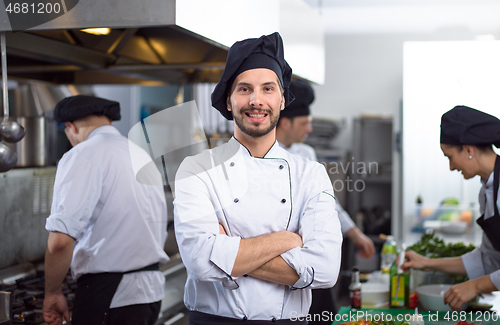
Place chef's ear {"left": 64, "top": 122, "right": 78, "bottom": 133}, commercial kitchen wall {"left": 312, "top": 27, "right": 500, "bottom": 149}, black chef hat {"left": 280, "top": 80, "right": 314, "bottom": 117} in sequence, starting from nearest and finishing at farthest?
chef's ear {"left": 64, "top": 122, "right": 78, "bottom": 133}
black chef hat {"left": 280, "top": 80, "right": 314, "bottom": 117}
commercial kitchen wall {"left": 312, "top": 27, "right": 500, "bottom": 149}

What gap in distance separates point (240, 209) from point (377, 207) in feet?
12.8

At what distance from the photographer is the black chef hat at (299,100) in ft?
8.82

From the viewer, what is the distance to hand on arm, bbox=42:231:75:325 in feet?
5.58

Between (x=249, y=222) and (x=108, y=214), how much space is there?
763mm

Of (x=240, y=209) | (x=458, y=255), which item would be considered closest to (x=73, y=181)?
(x=240, y=209)

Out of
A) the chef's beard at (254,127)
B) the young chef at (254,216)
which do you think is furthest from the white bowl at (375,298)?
the chef's beard at (254,127)

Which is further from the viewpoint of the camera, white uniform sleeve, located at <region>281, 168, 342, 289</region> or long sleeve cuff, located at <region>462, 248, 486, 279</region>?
long sleeve cuff, located at <region>462, 248, 486, 279</region>

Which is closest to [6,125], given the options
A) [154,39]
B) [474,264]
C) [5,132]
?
[5,132]

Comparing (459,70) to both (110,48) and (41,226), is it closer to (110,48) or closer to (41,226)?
(110,48)

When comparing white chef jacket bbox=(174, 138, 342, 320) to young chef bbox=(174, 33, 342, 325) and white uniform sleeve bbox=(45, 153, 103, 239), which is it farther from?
white uniform sleeve bbox=(45, 153, 103, 239)

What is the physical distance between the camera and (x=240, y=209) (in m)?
1.34

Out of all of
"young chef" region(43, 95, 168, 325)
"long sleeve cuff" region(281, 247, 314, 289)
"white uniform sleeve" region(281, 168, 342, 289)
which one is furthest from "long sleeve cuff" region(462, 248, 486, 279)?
"young chef" region(43, 95, 168, 325)

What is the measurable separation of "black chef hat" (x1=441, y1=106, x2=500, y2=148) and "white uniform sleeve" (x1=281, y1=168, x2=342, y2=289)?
0.69 meters

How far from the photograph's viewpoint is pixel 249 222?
4.39 feet
